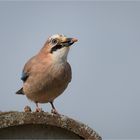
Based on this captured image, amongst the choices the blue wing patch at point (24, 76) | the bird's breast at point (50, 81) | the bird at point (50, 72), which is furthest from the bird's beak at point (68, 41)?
the blue wing patch at point (24, 76)

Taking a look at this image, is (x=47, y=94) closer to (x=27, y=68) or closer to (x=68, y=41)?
(x=27, y=68)

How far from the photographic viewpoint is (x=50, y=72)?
435 inches

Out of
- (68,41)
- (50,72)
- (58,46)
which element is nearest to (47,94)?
(50,72)

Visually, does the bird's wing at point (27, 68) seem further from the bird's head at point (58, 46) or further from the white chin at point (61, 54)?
the white chin at point (61, 54)

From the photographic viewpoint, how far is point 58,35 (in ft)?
36.6

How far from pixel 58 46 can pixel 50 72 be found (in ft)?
1.92

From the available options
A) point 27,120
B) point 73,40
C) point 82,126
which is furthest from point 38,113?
point 73,40

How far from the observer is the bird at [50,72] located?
1097 cm

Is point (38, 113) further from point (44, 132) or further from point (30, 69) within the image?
point (30, 69)

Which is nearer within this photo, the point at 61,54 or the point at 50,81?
the point at 50,81

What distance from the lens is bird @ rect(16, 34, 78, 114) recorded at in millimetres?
10969

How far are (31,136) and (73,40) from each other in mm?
3610

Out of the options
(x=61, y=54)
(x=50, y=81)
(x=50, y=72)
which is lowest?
(x=50, y=81)

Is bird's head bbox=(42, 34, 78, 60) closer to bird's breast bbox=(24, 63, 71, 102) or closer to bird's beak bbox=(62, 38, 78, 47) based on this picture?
bird's beak bbox=(62, 38, 78, 47)
